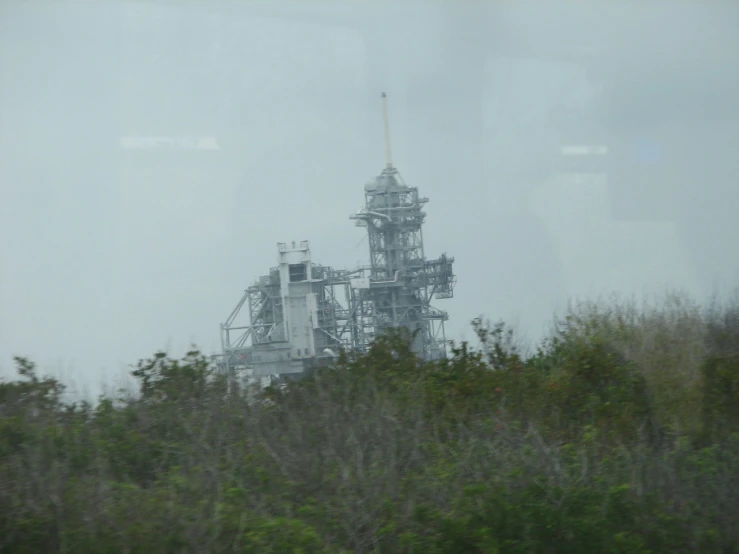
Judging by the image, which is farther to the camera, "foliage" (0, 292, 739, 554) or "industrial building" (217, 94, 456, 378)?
"industrial building" (217, 94, 456, 378)

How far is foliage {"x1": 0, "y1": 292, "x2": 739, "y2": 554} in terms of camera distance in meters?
5.30

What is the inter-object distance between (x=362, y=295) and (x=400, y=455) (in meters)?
4.24

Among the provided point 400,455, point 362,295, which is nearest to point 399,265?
point 362,295

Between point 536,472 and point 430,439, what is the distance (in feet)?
4.83

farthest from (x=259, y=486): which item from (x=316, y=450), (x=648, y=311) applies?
(x=648, y=311)

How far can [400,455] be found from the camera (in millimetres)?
6773

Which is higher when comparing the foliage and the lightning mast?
the lightning mast

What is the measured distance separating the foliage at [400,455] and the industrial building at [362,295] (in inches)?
40.0

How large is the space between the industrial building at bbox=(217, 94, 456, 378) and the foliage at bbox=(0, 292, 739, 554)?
3.33 feet

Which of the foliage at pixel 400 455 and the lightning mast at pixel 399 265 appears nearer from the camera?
the foliage at pixel 400 455

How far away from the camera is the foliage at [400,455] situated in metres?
5.30

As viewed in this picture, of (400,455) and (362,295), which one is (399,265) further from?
(400,455)

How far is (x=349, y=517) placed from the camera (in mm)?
5605

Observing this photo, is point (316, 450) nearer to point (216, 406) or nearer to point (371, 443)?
point (371, 443)
